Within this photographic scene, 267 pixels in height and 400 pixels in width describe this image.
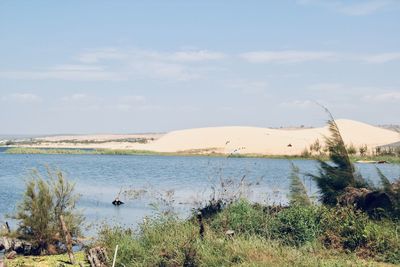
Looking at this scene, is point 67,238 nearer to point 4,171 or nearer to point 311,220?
point 311,220

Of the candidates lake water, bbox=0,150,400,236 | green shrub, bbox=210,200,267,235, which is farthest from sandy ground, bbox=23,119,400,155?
green shrub, bbox=210,200,267,235

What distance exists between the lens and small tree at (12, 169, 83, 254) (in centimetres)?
1833

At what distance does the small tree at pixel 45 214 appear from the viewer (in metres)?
18.3

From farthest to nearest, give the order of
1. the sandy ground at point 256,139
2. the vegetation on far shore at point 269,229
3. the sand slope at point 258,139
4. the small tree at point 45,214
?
1. the sand slope at point 258,139
2. the sandy ground at point 256,139
3. the small tree at point 45,214
4. the vegetation on far shore at point 269,229

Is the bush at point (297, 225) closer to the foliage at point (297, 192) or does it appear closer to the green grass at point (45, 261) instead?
the foliage at point (297, 192)

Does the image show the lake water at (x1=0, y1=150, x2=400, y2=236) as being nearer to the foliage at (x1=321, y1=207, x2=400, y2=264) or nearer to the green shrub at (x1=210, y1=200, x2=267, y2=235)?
the green shrub at (x1=210, y1=200, x2=267, y2=235)

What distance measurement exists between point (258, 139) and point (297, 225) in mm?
85151

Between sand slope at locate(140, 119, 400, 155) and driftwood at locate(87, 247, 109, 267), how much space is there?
228 feet

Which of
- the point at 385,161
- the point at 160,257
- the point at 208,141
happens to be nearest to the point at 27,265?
the point at 160,257

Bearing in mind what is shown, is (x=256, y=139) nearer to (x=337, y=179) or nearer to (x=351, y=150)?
(x=351, y=150)

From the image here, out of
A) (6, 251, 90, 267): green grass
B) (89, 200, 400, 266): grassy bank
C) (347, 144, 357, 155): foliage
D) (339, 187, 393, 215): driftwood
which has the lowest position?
(6, 251, 90, 267): green grass

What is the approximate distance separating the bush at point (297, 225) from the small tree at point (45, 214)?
635 cm

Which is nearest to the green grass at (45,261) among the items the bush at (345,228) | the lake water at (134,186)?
the lake water at (134,186)

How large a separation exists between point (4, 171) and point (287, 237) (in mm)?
41326
